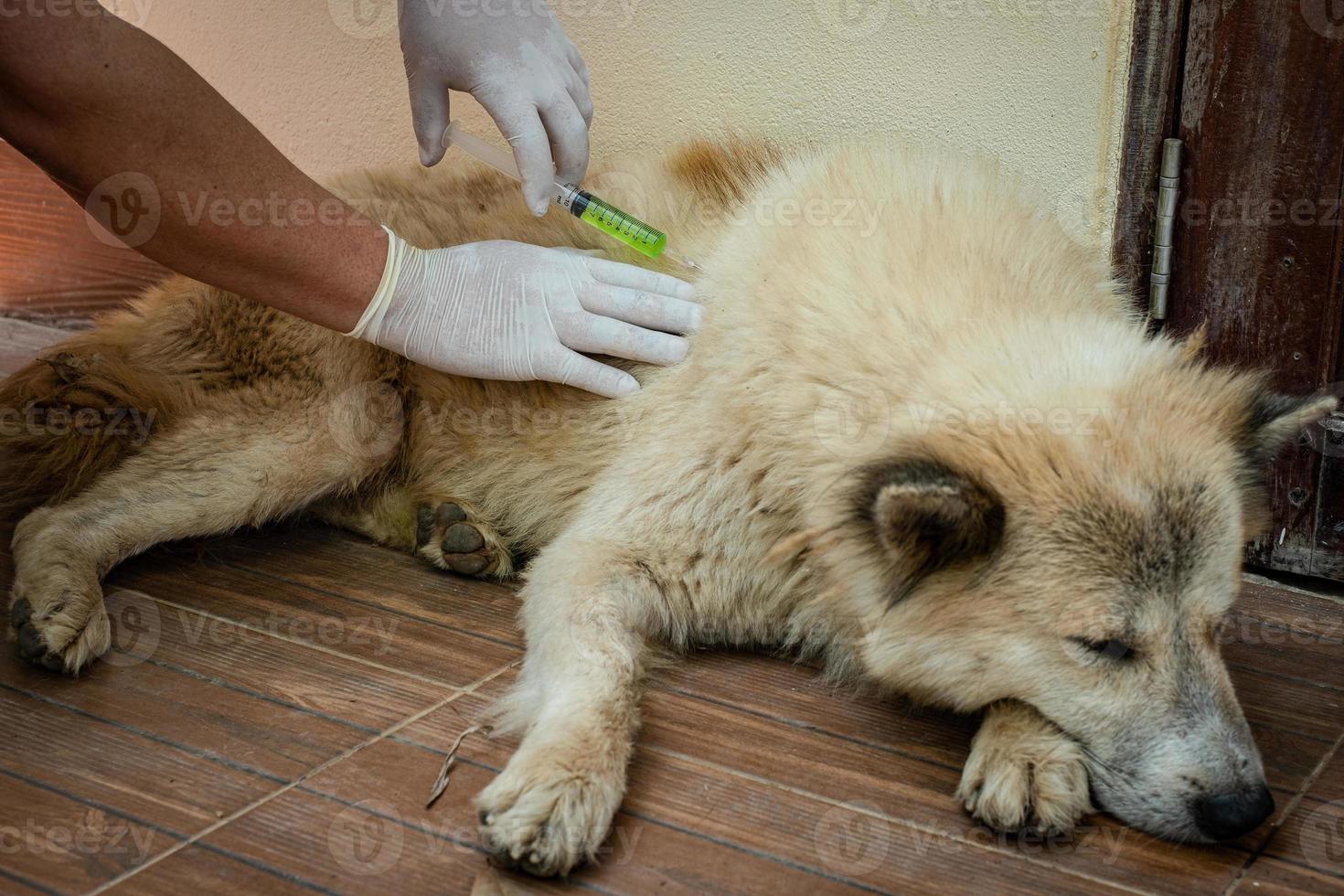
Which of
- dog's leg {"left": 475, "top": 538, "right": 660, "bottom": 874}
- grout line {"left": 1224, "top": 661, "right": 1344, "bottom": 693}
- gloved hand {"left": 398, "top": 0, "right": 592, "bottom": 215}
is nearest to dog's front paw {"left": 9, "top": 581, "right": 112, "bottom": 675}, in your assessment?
dog's leg {"left": 475, "top": 538, "right": 660, "bottom": 874}

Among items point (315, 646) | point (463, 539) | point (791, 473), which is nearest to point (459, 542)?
point (463, 539)

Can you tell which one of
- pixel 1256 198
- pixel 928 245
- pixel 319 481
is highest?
pixel 1256 198

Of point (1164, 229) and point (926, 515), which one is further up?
point (1164, 229)

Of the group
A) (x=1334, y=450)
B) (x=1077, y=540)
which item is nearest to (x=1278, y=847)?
(x=1077, y=540)

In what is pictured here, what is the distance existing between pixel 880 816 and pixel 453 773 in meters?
0.77

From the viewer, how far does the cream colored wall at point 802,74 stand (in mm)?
2844

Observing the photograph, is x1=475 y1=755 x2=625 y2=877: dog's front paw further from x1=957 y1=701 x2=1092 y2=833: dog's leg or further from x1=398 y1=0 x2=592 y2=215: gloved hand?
x1=398 y1=0 x2=592 y2=215: gloved hand

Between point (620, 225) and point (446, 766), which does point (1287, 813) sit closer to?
point (446, 766)

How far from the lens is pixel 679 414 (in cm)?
257

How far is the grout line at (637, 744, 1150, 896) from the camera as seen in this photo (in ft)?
6.05

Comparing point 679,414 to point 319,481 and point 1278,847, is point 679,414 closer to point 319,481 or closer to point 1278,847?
point 319,481

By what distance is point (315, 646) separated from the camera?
254 cm

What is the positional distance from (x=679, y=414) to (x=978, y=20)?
1.31 meters

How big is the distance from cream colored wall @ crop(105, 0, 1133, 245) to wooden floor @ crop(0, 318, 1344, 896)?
1.33m
